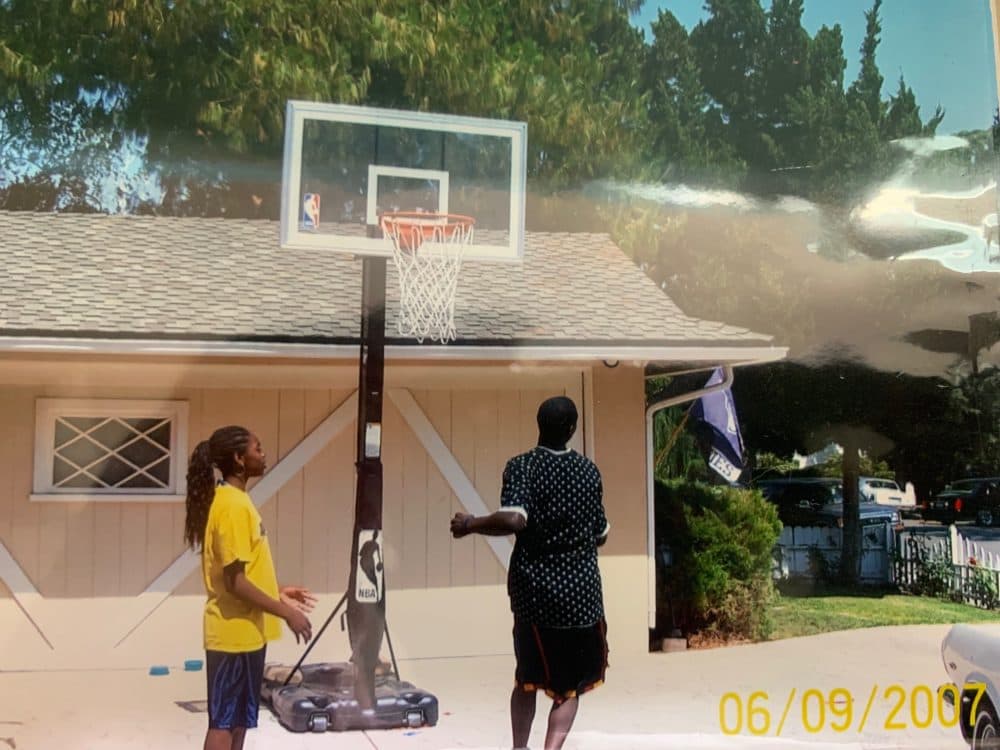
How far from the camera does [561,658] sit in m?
4.14

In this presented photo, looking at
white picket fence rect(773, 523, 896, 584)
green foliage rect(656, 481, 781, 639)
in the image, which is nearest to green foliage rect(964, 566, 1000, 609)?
white picket fence rect(773, 523, 896, 584)

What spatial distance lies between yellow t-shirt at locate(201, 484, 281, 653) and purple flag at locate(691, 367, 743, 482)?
2.05m

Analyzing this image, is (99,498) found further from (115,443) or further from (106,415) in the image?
(106,415)

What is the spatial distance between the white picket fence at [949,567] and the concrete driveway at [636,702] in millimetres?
206

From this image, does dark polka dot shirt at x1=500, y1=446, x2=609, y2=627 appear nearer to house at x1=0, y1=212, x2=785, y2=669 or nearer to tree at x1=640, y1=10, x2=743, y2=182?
house at x1=0, y1=212, x2=785, y2=669

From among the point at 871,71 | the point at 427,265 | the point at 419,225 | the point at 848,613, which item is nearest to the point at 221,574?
the point at 427,265

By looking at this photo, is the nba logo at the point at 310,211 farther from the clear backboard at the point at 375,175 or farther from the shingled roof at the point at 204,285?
the shingled roof at the point at 204,285

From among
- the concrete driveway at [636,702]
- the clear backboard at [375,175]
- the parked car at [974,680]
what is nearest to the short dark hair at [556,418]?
the clear backboard at [375,175]

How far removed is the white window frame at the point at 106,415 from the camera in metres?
4.14

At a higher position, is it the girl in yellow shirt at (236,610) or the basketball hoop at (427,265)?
the basketball hoop at (427,265)

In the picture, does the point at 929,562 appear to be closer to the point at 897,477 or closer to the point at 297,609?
the point at 897,477

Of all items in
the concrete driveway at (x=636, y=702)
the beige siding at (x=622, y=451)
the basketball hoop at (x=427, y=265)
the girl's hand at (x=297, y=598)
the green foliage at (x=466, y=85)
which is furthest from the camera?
the beige siding at (x=622, y=451)

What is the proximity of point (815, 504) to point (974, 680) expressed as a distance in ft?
3.14
